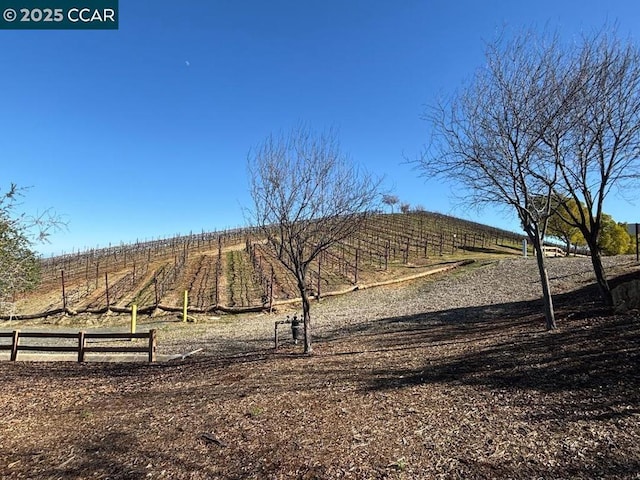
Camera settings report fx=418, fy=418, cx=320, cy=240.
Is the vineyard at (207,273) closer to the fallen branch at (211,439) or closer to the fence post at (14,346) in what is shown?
the fence post at (14,346)

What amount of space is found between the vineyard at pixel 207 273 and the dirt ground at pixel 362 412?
8.25 meters

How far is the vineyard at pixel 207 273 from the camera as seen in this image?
26.3 meters

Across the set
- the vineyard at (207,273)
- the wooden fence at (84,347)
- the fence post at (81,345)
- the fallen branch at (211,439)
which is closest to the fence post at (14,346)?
the wooden fence at (84,347)

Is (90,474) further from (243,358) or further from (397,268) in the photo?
(397,268)

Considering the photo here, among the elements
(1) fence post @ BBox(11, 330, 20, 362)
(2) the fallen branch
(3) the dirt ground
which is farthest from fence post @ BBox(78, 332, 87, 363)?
(2) the fallen branch

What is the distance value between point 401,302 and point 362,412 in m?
15.5

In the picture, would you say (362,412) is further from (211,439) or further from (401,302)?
(401,302)

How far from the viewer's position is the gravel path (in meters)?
15.0

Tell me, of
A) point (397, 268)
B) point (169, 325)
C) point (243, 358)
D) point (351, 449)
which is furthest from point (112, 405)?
point (397, 268)

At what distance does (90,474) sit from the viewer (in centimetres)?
479

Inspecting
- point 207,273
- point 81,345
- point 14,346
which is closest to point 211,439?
point 81,345

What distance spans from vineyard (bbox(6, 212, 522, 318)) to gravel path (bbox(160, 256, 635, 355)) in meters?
2.84

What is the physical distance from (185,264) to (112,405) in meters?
29.5

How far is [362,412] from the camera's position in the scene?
5.72 m
